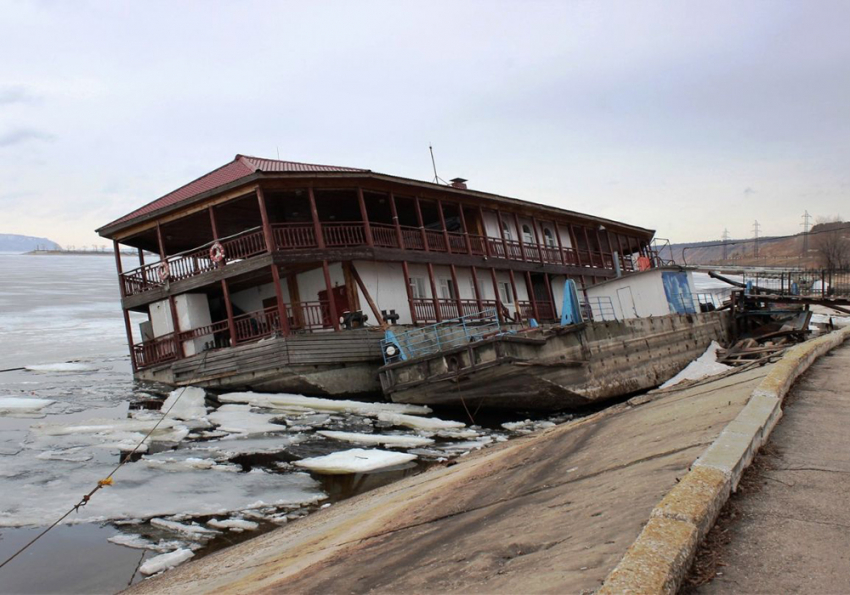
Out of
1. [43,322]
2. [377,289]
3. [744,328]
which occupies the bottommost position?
[744,328]

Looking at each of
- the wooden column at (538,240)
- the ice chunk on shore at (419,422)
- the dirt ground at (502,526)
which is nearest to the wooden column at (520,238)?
the wooden column at (538,240)

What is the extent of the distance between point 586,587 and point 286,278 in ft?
67.9

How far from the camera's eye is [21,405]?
53.4 ft

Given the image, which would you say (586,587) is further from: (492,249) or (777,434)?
(492,249)

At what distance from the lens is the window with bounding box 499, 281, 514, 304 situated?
28.0 m

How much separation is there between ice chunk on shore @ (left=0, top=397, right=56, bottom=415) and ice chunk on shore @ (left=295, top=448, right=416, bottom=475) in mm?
8190

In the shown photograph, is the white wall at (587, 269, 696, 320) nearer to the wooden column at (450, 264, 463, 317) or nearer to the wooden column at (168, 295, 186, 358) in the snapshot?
the wooden column at (450, 264, 463, 317)

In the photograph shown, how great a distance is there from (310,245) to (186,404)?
257 inches

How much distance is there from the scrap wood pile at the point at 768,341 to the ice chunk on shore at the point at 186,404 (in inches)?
514

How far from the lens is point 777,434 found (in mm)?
5863

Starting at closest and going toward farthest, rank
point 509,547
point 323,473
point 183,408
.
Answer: point 509,547 < point 323,473 < point 183,408

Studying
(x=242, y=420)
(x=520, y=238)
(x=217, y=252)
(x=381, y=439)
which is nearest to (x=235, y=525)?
(x=381, y=439)

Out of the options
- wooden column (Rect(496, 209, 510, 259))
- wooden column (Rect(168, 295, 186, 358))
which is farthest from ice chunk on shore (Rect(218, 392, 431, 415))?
wooden column (Rect(496, 209, 510, 259))

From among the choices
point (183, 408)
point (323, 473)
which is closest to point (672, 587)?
point (323, 473)
